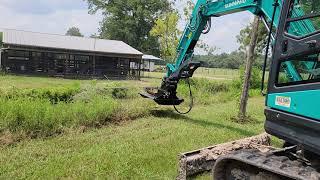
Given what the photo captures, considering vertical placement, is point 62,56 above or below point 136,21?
below

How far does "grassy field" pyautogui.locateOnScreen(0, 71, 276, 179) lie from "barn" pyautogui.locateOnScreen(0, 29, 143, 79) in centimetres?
2101

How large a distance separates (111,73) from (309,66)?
31.6m

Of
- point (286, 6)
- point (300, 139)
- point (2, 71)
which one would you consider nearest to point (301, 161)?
point (300, 139)

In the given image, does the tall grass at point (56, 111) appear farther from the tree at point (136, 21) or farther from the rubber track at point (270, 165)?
the tree at point (136, 21)

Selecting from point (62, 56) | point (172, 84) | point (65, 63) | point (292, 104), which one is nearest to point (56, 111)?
point (172, 84)

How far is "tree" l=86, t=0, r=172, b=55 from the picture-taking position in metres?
53.2

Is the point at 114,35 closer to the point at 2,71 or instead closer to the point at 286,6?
the point at 2,71

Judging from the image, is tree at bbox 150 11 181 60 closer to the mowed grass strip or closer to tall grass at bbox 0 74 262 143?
tall grass at bbox 0 74 262 143

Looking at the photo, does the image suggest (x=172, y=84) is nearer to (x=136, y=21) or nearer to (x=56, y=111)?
(x=56, y=111)

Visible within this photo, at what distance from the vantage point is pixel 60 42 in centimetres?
3362

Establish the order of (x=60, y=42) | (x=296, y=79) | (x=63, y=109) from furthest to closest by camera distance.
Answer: (x=60, y=42) → (x=63, y=109) → (x=296, y=79)

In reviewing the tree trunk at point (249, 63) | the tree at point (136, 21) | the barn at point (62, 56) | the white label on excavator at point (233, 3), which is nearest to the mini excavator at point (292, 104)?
the white label on excavator at point (233, 3)

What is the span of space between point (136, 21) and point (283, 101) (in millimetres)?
50707

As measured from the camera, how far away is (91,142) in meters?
8.21
